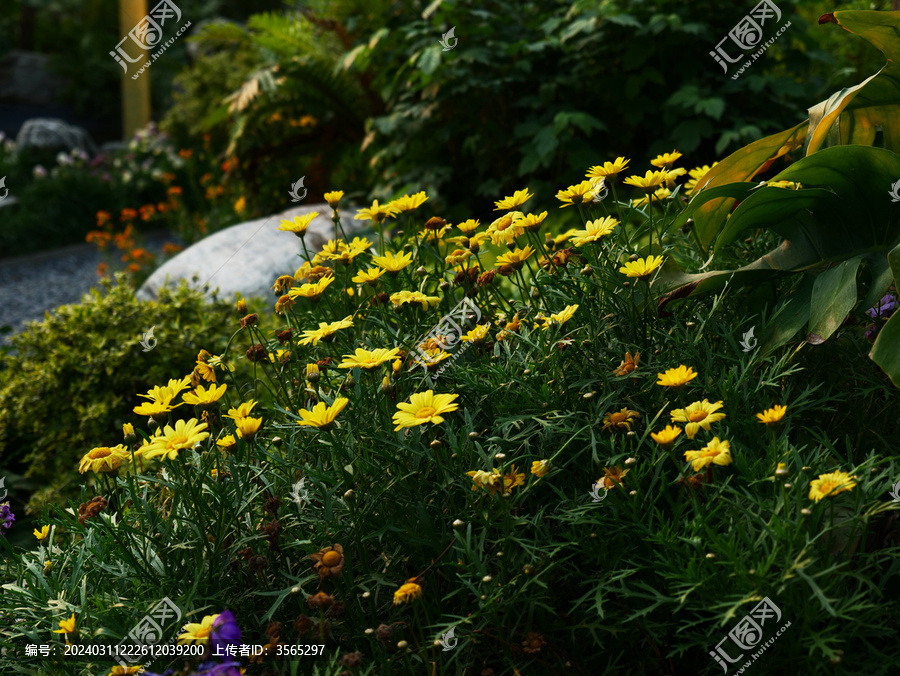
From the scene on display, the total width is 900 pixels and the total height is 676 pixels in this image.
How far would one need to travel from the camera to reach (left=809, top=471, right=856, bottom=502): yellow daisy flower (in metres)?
1.11

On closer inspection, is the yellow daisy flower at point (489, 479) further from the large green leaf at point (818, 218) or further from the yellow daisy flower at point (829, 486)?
the large green leaf at point (818, 218)

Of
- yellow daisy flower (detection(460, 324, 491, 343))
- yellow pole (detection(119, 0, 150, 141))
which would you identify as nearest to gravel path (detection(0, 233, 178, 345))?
yellow pole (detection(119, 0, 150, 141))

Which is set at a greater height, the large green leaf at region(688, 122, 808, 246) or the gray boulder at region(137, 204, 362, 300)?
the large green leaf at region(688, 122, 808, 246)

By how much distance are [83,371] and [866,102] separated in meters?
2.93

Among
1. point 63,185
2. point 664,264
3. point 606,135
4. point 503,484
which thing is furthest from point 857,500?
point 63,185

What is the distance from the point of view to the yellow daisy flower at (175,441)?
1292 mm

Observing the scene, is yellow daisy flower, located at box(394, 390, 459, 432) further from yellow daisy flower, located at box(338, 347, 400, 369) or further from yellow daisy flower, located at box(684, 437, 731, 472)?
yellow daisy flower, located at box(684, 437, 731, 472)

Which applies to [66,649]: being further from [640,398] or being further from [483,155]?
[483,155]

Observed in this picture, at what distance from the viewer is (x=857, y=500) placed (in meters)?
1.17

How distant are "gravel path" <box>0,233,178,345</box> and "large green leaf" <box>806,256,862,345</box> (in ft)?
16.5

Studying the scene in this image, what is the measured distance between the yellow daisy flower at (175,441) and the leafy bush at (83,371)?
1.72 meters

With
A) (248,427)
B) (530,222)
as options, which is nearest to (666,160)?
(530,222)

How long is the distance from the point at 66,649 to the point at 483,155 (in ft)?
13.1

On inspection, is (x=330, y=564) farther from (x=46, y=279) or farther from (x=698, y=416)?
(x=46, y=279)
